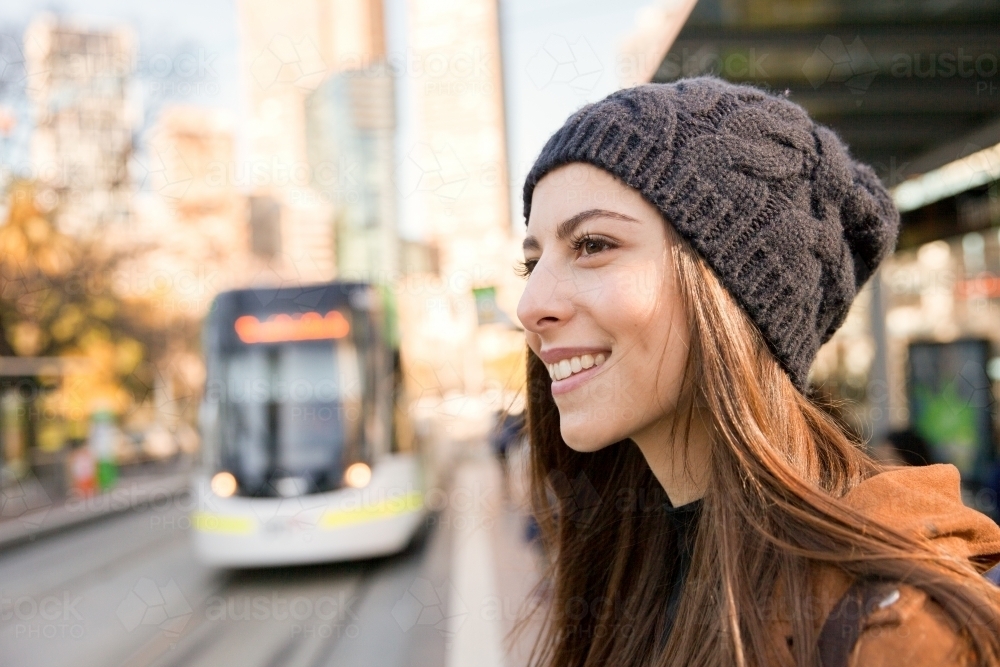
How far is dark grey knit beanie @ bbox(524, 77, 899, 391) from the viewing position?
1.27 m

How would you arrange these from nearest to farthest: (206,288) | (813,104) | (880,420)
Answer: (813,104)
(880,420)
(206,288)

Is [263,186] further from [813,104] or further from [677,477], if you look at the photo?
[677,477]

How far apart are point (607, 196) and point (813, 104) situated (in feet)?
14.8

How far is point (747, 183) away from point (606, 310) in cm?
32

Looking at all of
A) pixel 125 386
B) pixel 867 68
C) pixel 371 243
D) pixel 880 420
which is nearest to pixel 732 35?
pixel 867 68

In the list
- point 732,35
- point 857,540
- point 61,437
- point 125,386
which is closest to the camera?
point 857,540

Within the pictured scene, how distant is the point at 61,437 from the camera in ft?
48.6

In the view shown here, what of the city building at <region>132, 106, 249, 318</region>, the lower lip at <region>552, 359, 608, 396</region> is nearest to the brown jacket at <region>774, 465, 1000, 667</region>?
the lower lip at <region>552, 359, 608, 396</region>

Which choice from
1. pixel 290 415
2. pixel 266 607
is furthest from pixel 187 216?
pixel 266 607

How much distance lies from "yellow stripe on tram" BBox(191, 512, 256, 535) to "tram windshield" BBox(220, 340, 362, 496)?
0.87 ft

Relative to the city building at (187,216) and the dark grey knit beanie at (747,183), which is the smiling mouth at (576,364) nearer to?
the dark grey knit beanie at (747,183)

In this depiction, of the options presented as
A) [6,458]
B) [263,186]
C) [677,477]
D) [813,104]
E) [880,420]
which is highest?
[263,186]

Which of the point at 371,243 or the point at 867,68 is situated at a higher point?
the point at 371,243

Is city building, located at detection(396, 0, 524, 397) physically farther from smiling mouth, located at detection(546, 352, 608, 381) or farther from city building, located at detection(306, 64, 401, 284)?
city building, located at detection(306, 64, 401, 284)
